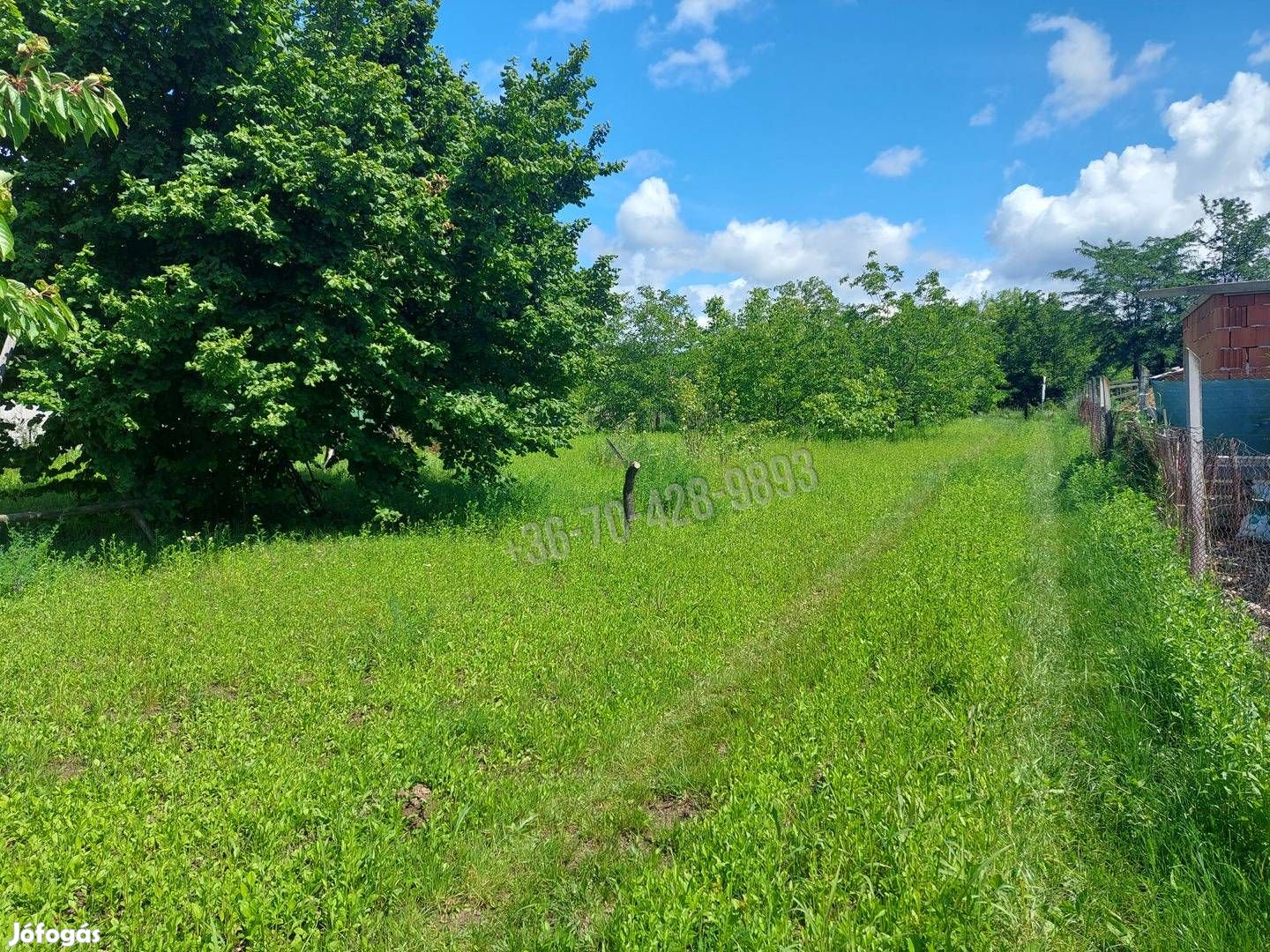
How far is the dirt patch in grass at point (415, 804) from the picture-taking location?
342cm

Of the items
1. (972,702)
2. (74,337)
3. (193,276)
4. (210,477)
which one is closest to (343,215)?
(193,276)

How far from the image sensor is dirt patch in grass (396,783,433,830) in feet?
11.2

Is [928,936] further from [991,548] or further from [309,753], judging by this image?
[991,548]

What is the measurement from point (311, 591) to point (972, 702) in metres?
5.81

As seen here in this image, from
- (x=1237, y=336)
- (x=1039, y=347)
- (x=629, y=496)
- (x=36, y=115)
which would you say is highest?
(x=1039, y=347)

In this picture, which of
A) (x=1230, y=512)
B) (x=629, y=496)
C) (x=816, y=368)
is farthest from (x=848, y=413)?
(x=1230, y=512)

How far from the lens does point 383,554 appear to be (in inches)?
303

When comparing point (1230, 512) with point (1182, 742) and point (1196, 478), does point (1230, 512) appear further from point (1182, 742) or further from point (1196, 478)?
point (1182, 742)

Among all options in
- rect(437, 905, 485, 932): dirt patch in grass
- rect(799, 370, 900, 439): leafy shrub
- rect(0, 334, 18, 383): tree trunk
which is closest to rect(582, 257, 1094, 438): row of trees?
rect(799, 370, 900, 439): leafy shrub

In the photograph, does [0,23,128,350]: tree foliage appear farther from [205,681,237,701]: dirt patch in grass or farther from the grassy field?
[205,681,237,701]: dirt patch in grass

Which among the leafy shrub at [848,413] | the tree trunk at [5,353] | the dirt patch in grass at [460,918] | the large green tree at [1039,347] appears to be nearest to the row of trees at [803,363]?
the leafy shrub at [848,413]

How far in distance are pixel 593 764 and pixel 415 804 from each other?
1.03 meters

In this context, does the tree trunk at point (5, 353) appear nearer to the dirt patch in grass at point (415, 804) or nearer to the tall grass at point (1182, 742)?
the dirt patch in grass at point (415, 804)

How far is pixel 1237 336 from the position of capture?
12219mm
